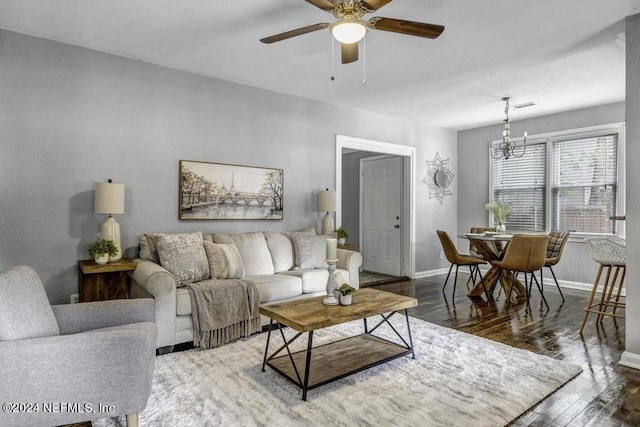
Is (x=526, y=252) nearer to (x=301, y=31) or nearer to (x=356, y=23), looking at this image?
(x=356, y=23)

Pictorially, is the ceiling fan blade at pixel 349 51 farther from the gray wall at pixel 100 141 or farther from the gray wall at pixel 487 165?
the gray wall at pixel 487 165

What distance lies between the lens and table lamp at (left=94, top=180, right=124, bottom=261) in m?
3.24

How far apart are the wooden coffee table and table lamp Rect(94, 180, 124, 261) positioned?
1707 mm

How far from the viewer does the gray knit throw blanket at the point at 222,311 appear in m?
3.03

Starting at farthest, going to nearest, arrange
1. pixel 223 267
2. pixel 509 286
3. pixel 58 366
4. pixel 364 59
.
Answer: pixel 509 286, pixel 364 59, pixel 223 267, pixel 58 366

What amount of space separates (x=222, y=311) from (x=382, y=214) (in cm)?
415

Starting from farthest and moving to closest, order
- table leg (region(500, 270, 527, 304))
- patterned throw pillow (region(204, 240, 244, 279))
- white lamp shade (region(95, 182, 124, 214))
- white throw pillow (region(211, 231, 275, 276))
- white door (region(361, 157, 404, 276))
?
white door (region(361, 157, 404, 276)), table leg (region(500, 270, 527, 304)), white throw pillow (region(211, 231, 275, 276)), patterned throw pillow (region(204, 240, 244, 279)), white lamp shade (region(95, 182, 124, 214))

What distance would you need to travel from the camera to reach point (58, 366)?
4.95 feet

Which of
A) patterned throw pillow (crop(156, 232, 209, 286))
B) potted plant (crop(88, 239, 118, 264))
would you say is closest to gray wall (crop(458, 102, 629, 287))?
patterned throw pillow (crop(156, 232, 209, 286))

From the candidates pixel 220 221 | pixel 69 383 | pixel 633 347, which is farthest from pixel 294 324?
pixel 633 347

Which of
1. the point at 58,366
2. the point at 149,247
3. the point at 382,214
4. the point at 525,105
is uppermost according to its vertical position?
the point at 525,105

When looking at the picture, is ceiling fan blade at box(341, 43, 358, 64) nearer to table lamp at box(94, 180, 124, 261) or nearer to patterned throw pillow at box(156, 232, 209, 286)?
patterned throw pillow at box(156, 232, 209, 286)

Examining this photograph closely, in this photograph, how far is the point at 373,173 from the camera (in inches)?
271

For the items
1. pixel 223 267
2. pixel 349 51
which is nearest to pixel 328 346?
pixel 223 267
